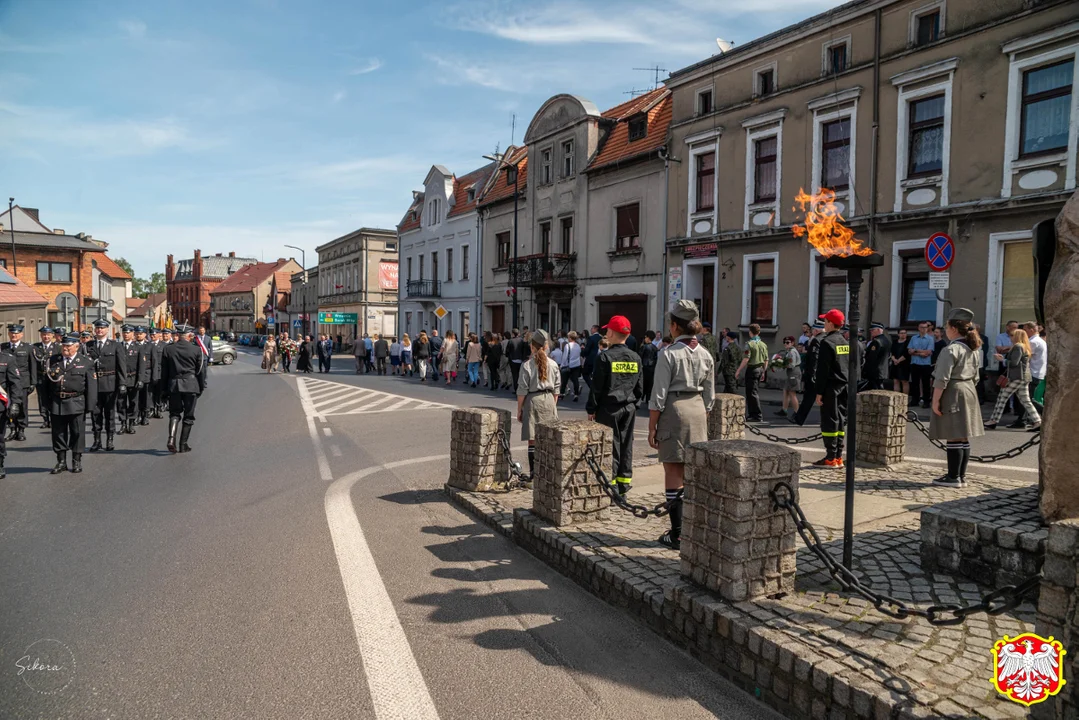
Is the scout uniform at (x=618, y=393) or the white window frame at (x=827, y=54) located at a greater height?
the white window frame at (x=827, y=54)

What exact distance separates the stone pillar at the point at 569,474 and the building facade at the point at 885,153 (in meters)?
13.8

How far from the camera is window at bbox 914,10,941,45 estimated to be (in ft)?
55.3

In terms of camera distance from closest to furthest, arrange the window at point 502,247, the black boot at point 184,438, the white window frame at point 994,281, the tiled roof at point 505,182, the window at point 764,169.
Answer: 1. the black boot at point 184,438
2. the white window frame at point 994,281
3. the window at point 764,169
4. the tiled roof at point 505,182
5. the window at point 502,247

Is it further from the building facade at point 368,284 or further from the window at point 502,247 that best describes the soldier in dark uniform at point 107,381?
the building facade at point 368,284

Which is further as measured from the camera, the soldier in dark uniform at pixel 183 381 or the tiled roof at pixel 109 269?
the tiled roof at pixel 109 269

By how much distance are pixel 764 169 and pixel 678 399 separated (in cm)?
1774

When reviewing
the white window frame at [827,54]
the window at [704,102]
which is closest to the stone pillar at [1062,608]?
the white window frame at [827,54]

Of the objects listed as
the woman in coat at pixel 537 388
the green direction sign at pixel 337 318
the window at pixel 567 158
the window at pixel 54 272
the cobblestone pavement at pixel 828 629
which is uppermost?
the window at pixel 567 158

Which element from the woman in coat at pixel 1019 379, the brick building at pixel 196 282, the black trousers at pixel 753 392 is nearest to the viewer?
the woman in coat at pixel 1019 379

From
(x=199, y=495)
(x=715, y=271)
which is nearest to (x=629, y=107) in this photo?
(x=715, y=271)

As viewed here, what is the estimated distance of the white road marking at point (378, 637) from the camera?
350 cm

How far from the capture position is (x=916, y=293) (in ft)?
57.4

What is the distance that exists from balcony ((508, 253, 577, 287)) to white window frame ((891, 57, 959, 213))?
46.0 feet

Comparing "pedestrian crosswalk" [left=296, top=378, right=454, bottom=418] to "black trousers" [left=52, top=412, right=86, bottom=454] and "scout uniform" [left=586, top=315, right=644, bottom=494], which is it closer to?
"black trousers" [left=52, top=412, right=86, bottom=454]
